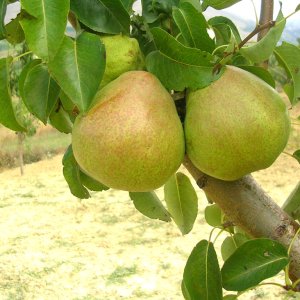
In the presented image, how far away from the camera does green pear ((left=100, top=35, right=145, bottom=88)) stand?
2.15 feet

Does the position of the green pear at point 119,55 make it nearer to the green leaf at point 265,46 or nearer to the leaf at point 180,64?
the leaf at point 180,64

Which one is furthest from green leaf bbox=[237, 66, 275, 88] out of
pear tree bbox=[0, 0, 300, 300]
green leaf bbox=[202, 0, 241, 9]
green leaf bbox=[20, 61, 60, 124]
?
green leaf bbox=[20, 61, 60, 124]

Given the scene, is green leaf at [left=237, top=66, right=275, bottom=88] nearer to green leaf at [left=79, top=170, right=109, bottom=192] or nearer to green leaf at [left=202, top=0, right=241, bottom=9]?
green leaf at [left=202, top=0, right=241, bottom=9]

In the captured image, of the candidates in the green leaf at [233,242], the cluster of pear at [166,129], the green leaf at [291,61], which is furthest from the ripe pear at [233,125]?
the green leaf at [233,242]

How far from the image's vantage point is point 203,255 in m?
0.77

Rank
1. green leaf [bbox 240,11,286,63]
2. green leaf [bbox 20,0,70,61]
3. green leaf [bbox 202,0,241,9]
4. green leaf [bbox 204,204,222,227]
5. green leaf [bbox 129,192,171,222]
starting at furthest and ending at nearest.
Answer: green leaf [bbox 204,204,222,227] → green leaf [bbox 129,192,171,222] → green leaf [bbox 202,0,241,9] → green leaf [bbox 240,11,286,63] → green leaf [bbox 20,0,70,61]

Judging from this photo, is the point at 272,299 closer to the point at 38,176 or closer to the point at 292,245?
the point at 292,245

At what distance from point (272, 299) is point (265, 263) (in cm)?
324

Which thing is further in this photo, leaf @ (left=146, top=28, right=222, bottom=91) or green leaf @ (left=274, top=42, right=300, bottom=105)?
green leaf @ (left=274, top=42, right=300, bottom=105)

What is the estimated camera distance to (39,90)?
0.66 metres

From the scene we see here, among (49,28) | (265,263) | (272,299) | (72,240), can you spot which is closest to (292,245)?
(265,263)

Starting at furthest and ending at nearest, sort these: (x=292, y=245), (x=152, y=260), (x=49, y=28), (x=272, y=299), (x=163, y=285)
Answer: (x=152, y=260) < (x=163, y=285) < (x=272, y=299) < (x=292, y=245) < (x=49, y=28)

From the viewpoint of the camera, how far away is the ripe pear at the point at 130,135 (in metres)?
0.60

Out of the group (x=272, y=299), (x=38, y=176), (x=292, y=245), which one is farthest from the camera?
(x=38, y=176)
